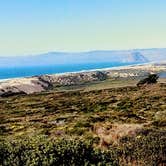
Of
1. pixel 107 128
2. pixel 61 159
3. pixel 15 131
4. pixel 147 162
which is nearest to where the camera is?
pixel 61 159

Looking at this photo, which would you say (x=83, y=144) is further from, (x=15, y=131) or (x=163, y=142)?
(x=15, y=131)

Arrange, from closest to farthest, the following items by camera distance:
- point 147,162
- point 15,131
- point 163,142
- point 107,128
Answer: point 147,162 < point 163,142 < point 107,128 < point 15,131

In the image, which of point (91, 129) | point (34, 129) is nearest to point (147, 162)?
point (91, 129)

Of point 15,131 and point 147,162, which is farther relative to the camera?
point 15,131

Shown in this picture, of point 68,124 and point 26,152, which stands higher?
point 26,152

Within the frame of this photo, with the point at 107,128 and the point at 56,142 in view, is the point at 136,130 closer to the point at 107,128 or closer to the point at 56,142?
the point at 107,128

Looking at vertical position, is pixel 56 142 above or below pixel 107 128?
above

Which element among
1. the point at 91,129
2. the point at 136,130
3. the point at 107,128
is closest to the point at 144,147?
the point at 136,130

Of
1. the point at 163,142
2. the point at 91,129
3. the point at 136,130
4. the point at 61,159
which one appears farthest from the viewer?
the point at 91,129

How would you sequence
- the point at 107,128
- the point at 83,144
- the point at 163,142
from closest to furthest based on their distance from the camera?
the point at 83,144 → the point at 163,142 → the point at 107,128
